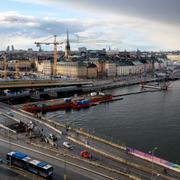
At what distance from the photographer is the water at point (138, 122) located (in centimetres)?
2466

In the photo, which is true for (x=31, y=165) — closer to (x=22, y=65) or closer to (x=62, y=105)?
(x=62, y=105)

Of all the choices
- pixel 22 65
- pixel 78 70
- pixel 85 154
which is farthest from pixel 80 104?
pixel 22 65

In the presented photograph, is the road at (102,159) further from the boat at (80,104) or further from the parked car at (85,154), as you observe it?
the boat at (80,104)

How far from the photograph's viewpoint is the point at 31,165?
660 inches

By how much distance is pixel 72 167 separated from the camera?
1750cm

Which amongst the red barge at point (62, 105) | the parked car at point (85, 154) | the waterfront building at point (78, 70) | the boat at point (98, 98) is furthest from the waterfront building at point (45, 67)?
the parked car at point (85, 154)

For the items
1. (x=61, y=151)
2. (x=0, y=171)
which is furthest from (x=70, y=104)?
(x=0, y=171)

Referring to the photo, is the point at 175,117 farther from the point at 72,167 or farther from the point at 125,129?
the point at 72,167

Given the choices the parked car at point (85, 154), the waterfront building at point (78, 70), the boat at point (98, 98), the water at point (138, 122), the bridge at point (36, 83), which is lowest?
the water at point (138, 122)

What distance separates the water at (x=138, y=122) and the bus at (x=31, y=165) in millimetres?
9049

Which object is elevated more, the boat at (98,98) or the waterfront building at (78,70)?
the waterfront building at (78,70)

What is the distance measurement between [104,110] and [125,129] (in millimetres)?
10907

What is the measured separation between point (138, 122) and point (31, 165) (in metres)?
17.0

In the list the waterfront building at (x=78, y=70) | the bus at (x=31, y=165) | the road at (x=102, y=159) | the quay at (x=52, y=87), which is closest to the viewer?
the bus at (x=31, y=165)
